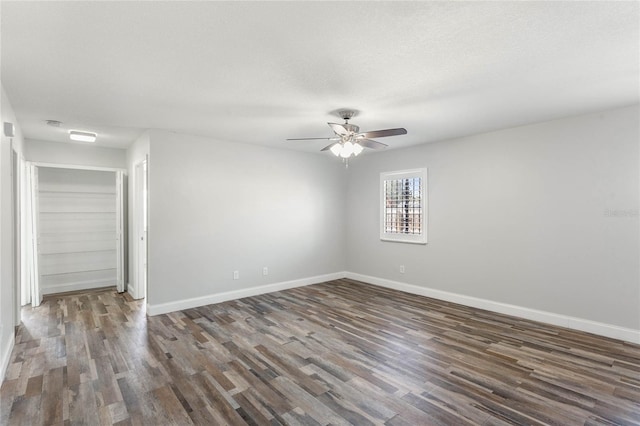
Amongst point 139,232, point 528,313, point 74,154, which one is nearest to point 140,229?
point 139,232

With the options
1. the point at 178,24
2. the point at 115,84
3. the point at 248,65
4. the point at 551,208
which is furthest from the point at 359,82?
the point at 551,208

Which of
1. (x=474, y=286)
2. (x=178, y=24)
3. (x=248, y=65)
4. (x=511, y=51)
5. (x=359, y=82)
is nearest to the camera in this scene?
(x=178, y=24)

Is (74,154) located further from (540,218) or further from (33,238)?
(540,218)

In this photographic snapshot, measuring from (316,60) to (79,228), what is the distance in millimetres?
5693

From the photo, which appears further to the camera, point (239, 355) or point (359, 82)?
point (239, 355)

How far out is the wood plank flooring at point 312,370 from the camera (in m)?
2.26

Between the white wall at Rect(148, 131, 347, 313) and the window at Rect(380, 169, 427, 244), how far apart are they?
1063mm

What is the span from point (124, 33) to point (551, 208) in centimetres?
477

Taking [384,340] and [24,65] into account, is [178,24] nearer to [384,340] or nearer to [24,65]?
[24,65]

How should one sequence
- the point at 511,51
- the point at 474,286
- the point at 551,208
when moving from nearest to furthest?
the point at 511,51
the point at 551,208
the point at 474,286

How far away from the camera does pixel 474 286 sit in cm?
478

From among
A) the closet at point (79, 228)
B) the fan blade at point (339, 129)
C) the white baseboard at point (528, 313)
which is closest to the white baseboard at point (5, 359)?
the closet at point (79, 228)

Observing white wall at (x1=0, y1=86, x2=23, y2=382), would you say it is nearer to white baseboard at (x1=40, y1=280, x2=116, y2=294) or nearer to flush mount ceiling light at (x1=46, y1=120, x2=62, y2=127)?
flush mount ceiling light at (x1=46, y1=120, x2=62, y2=127)

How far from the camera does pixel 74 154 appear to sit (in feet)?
17.9
